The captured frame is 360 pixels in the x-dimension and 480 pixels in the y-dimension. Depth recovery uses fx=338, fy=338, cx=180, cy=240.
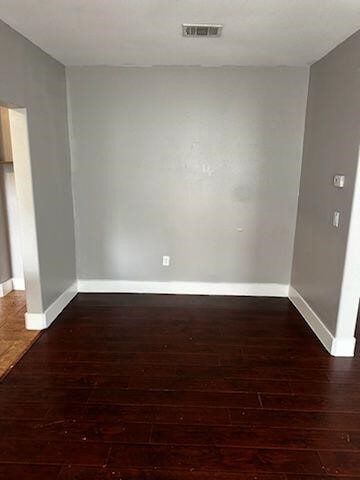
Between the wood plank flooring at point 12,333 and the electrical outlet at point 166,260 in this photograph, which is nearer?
the wood plank flooring at point 12,333

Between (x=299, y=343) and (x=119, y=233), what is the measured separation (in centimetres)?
219

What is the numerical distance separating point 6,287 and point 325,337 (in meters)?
3.41

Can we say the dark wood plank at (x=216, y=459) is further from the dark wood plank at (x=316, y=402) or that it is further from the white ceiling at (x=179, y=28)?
the white ceiling at (x=179, y=28)

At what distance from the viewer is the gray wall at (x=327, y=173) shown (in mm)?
2551

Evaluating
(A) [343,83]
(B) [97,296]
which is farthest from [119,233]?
(A) [343,83]

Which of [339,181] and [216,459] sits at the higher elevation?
[339,181]

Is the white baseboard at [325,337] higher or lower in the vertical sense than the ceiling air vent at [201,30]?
lower

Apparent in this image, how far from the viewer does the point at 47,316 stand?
3.15 m

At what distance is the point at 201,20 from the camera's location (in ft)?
7.57

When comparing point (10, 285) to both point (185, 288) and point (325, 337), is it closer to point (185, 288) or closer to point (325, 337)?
point (185, 288)

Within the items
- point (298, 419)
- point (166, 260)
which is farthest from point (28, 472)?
point (166, 260)

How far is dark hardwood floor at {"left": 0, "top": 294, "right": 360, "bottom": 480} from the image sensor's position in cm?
175

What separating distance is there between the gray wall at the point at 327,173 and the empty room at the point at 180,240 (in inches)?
0.9

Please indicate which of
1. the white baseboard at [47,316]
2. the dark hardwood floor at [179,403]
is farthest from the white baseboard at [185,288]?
the dark hardwood floor at [179,403]
